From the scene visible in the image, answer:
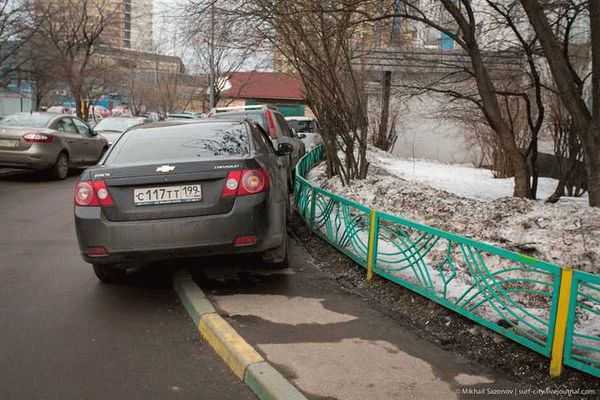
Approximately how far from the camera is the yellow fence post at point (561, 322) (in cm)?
316

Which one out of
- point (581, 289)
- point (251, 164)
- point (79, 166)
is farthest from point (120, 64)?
point (581, 289)

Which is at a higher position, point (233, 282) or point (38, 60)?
point (38, 60)

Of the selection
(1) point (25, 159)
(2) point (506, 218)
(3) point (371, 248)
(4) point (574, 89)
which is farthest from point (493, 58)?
(1) point (25, 159)

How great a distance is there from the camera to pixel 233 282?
5.13m

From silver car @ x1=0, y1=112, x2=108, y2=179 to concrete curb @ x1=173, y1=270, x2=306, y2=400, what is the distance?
8.12 m

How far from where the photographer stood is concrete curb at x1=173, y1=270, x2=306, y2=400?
10.1 feet

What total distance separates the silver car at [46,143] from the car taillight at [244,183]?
848 cm

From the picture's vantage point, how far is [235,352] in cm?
351

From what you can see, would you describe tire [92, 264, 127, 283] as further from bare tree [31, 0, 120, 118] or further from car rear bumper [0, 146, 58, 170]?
bare tree [31, 0, 120, 118]

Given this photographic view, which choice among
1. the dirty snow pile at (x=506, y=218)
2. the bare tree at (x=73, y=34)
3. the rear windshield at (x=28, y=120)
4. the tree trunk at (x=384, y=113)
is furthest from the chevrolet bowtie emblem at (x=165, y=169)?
the bare tree at (x=73, y=34)

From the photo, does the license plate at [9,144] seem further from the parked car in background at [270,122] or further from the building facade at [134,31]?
the building facade at [134,31]

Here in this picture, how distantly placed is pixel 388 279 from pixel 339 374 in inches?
71.8

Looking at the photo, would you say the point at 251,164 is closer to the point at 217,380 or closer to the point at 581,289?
the point at 217,380
